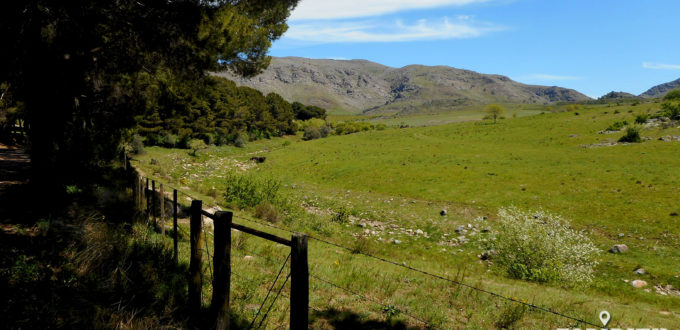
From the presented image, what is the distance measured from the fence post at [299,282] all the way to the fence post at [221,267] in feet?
3.57

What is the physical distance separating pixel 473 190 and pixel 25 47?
27243 millimetres

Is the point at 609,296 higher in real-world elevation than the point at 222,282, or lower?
lower

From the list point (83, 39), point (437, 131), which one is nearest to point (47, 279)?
point (83, 39)

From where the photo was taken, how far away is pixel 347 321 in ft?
19.1

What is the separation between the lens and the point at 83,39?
34.2 feet

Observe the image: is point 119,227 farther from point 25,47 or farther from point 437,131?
point 437,131

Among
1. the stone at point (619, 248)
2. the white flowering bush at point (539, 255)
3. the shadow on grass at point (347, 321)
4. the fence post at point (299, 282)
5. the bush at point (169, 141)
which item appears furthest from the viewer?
the bush at point (169, 141)

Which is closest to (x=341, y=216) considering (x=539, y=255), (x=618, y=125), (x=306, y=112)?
(x=539, y=255)

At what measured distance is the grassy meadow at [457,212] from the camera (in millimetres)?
6963

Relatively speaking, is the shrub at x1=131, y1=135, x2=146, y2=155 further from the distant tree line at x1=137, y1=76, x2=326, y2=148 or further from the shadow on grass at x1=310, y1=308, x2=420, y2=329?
the shadow on grass at x1=310, y1=308, x2=420, y2=329

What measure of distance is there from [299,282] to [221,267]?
128cm

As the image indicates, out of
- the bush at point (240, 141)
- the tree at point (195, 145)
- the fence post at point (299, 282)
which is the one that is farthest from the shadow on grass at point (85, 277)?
the bush at point (240, 141)

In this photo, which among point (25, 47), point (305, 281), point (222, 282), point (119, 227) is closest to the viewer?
point (305, 281)

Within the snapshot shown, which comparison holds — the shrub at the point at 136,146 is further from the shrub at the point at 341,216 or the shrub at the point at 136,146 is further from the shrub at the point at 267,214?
the shrub at the point at 341,216
